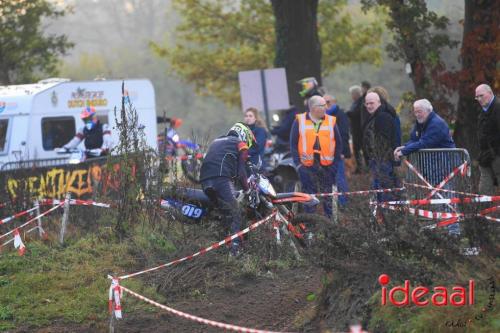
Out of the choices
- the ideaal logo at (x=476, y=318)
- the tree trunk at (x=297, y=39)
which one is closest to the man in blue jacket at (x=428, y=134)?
the ideaal logo at (x=476, y=318)

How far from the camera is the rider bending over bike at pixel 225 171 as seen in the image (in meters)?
10.7

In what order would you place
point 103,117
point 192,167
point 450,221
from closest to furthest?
point 450,221 → point 192,167 → point 103,117

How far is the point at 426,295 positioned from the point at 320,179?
554 cm

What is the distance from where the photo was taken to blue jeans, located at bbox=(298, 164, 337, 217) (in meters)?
12.1

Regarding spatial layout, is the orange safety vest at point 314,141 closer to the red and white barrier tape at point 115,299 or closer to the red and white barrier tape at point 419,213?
the red and white barrier tape at point 419,213

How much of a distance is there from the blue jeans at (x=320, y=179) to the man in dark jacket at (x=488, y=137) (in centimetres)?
201

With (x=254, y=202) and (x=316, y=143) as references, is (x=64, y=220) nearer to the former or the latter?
(x=254, y=202)

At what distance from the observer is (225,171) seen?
35.2 feet

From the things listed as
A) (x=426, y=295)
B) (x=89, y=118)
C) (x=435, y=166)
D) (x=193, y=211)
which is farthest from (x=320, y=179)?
(x=89, y=118)

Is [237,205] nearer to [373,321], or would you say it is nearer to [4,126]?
[373,321]

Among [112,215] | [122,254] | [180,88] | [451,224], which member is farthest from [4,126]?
[180,88]

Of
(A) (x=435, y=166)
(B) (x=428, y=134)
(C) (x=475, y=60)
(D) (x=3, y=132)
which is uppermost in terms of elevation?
(C) (x=475, y=60)

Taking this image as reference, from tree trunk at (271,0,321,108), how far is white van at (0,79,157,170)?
3.32 meters

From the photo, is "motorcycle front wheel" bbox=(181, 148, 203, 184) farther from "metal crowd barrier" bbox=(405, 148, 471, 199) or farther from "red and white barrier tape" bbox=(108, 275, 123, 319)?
"red and white barrier tape" bbox=(108, 275, 123, 319)
